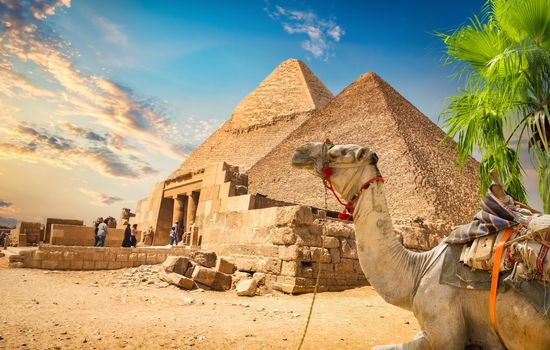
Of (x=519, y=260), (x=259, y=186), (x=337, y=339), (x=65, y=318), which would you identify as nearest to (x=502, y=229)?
(x=519, y=260)

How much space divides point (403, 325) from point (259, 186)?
64451 millimetres

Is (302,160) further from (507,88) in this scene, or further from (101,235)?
(101,235)

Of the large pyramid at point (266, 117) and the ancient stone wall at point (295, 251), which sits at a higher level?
the large pyramid at point (266, 117)

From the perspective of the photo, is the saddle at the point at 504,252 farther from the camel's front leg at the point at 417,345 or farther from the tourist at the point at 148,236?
the tourist at the point at 148,236

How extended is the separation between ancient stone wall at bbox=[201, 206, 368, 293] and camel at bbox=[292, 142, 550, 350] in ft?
16.7

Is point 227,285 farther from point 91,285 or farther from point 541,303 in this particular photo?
point 541,303

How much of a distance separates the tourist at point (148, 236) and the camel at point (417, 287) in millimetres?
18267

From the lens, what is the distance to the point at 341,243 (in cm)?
805

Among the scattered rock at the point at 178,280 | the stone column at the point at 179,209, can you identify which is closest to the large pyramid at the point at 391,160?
the stone column at the point at 179,209

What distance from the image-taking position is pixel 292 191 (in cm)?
6253

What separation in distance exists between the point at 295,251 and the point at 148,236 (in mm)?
13831

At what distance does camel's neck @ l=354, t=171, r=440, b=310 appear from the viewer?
2180 millimetres

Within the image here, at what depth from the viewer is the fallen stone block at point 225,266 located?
321 inches

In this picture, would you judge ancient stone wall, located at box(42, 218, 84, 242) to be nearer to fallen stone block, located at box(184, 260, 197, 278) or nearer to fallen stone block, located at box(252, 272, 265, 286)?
fallen stone block, located at box(184, 260, 197, 278)
